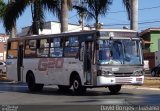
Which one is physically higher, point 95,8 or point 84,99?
point 95,8

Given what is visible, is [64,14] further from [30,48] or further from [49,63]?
[49,63]

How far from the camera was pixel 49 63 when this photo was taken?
2569 cm

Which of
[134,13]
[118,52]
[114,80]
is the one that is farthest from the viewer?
[134,13]

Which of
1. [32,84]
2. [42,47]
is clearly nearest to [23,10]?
[32,84]

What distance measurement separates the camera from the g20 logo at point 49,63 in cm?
2483

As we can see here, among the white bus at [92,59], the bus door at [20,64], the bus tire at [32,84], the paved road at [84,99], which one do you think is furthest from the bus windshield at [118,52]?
the bus door at [20,64]

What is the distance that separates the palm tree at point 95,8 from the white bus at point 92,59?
9.28m

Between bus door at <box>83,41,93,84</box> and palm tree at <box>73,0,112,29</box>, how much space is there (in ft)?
37.6

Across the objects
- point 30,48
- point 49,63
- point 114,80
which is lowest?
point 114,80

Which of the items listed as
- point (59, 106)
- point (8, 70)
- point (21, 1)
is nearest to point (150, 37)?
point (21, 1)

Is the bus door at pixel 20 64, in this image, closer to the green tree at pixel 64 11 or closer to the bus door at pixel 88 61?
the bus door at pixel 88 61

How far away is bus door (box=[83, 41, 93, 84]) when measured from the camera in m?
22.7

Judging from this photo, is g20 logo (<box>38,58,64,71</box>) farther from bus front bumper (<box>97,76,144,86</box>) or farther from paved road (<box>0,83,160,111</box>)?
bus front bumper (<box>97,76,144,86</box>)

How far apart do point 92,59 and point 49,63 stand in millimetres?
3835
